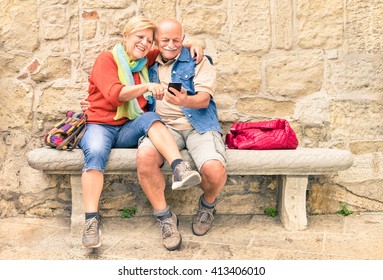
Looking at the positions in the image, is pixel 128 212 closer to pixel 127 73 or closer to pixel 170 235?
pixel 170 235

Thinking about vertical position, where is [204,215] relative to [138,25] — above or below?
below

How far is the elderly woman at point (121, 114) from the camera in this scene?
3.01m

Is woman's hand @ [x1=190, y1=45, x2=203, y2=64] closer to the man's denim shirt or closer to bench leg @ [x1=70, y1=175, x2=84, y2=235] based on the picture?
the man's denim shirt

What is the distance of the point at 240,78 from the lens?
3.70 metres

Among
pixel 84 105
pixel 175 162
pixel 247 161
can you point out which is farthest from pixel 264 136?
pixel 84 105

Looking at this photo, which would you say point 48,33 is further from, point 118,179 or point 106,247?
point 106,247

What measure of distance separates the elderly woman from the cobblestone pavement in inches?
10.9

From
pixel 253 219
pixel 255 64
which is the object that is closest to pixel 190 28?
pixel 255 64

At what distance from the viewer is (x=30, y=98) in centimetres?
370

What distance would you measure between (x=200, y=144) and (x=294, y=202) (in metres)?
0.79

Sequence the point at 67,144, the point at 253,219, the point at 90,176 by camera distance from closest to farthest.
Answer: the point at 90,176 → the point at 67,144 → the point at 253,219

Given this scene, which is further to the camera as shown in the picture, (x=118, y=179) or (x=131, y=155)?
(x=118, y=179)

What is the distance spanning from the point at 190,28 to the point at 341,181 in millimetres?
1617

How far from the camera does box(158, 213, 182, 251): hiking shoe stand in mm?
2984
